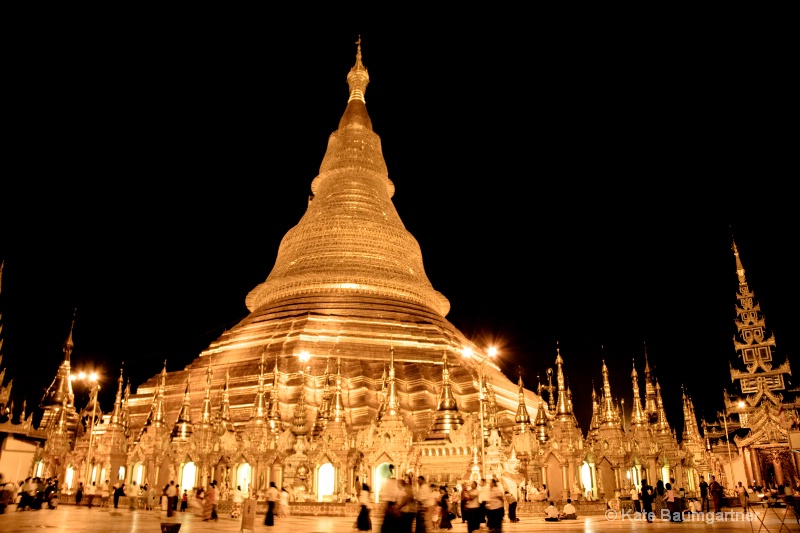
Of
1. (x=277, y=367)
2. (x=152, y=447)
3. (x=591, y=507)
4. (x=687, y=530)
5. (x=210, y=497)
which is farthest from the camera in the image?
(x=277, y=367)

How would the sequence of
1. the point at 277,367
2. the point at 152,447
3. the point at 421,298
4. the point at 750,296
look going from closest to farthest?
the point at 152,447 → the point at 277,367 → the point at 421,298 → the point at 750,296

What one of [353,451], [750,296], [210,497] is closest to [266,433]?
[353,451]

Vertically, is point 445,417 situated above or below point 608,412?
below

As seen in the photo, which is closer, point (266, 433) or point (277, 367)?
point (266, 433)

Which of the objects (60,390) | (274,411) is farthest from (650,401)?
(60,390)

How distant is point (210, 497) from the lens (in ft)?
64.9

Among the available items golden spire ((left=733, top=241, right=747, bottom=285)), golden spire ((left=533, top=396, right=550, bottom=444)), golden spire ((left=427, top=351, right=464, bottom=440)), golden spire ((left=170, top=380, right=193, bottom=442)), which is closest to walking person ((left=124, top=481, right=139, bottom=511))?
golden spire ((left=170, top=380, right=193, bottom=442))

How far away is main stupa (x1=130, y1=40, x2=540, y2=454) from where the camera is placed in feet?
118

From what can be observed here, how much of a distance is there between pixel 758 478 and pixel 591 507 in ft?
91.7

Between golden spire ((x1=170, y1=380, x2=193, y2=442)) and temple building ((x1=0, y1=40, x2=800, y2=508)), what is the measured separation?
10 cm

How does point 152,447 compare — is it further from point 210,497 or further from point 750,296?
point 750,296

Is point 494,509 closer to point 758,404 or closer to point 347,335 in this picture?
point 347,335

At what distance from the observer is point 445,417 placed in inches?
1271

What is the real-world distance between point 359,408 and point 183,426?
29.3ft
